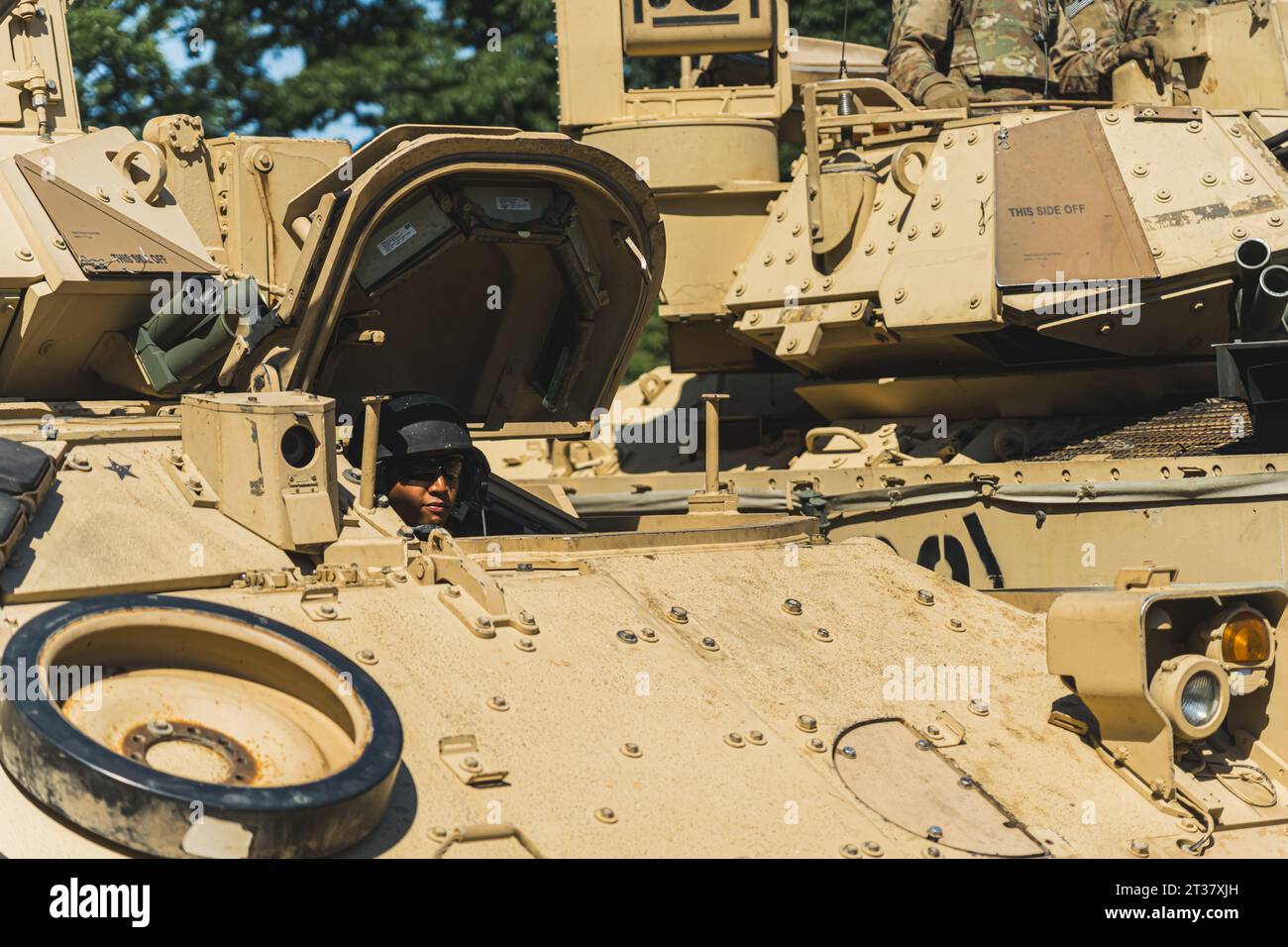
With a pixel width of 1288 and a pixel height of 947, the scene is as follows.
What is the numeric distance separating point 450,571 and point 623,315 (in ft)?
9.09

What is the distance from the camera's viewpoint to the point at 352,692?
4094mm

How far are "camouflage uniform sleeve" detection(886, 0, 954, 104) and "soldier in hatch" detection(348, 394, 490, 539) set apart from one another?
191 inches

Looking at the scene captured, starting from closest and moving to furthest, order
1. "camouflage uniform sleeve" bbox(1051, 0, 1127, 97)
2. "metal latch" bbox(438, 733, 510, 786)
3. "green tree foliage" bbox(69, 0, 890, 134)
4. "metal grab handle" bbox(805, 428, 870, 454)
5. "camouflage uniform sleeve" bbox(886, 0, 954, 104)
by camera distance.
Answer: "metal latch" bbox(438, 733, 510, 786) → "metal grab handle" bbox(805, 428, 870, 454) → "camouflage uniform sleeve" bbox(1051, 0, 1127, 97) → "camouflage uniform sleeve" bbox(886, 0, 954, 104) → "green tree foliage" bbox(69, 0, 890, 134)

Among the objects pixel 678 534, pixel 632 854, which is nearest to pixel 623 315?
pixel 678 534

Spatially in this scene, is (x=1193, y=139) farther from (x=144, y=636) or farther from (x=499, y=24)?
(x=499, y=24)

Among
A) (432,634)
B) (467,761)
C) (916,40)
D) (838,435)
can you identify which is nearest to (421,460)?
(432,634)

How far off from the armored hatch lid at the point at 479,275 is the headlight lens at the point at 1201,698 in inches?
120

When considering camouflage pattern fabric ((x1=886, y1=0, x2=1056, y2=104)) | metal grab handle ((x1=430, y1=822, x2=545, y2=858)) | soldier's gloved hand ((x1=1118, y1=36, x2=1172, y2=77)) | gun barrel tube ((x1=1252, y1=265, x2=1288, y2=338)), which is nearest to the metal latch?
metal grab handle ((x1=430, y1=822, x2=545, y2=858))

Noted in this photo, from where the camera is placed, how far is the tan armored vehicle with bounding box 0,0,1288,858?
393cm

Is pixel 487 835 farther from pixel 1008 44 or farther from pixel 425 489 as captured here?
pixel 1008 44

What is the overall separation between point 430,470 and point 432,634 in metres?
Answer: 1.96

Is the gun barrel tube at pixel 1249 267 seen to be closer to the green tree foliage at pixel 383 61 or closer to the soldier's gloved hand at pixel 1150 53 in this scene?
the soldier's gloved hand at pixel 1150 53

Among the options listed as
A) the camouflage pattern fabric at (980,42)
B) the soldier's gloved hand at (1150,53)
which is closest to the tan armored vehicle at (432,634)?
the soldier's gloved hand at (1150,53)

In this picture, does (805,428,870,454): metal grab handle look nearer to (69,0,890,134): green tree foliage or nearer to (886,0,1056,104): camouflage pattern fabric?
(886,0,1056,104): camouflage pattern fabric
